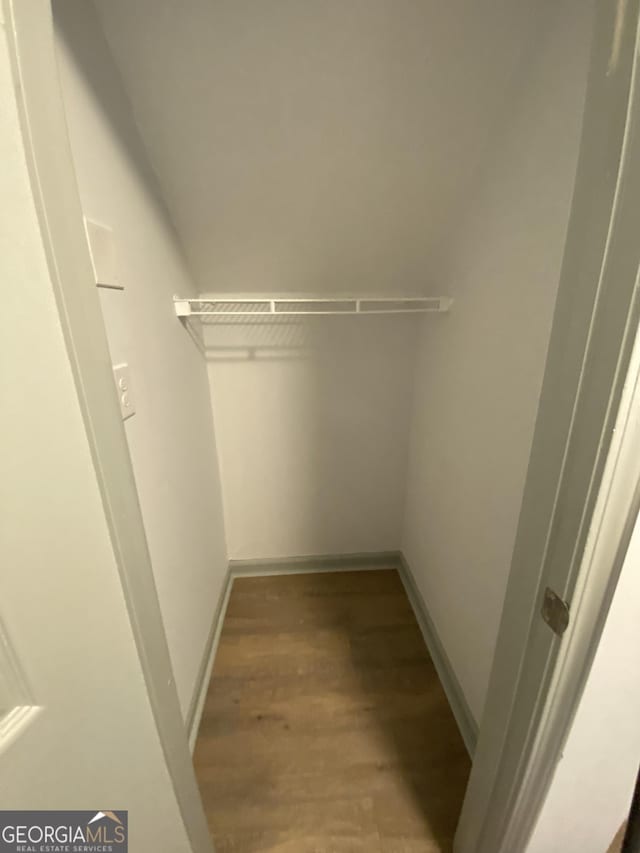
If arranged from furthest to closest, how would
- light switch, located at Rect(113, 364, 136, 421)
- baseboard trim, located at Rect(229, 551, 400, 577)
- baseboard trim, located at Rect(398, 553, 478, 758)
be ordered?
baseboard trim, located at Rect(229, 551, 400, 577) → baseboard trim, located at Rect(398, 553, 478, 758) → light switch, located at Rect(113, 364, 136, 421)

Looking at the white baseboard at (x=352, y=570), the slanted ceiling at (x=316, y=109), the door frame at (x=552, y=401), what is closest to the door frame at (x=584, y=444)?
the door frame at (x=552, y=401)

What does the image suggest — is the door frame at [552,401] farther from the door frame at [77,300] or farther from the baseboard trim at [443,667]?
the baseboard trim at [443,667]

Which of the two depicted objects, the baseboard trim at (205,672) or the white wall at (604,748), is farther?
the baseboard trim at (205,672)

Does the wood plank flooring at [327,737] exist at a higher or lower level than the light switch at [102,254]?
lower

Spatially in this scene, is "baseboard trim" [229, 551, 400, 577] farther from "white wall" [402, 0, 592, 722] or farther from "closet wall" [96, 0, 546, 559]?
"white wall" [402, 0, 592, 722]

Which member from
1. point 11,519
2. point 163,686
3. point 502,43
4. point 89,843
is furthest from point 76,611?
point 502,43

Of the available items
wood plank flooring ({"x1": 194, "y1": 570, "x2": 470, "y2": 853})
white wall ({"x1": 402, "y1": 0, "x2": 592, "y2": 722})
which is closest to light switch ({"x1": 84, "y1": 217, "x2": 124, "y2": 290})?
white wall ({"x1": 402, "y1": 0, "x2": 592, "y2": 722})

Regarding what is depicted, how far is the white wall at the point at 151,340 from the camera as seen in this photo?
2.33 ft

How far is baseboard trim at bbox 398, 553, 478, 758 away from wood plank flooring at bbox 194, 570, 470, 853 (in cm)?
3

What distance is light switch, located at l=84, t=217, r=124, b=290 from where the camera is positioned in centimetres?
70

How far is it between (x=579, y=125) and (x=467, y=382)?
0.70 meters

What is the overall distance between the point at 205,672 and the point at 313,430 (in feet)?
3.88

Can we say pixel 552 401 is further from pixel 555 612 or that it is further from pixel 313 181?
pixel 313 181

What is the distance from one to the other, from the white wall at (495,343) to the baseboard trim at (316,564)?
1.58ft
